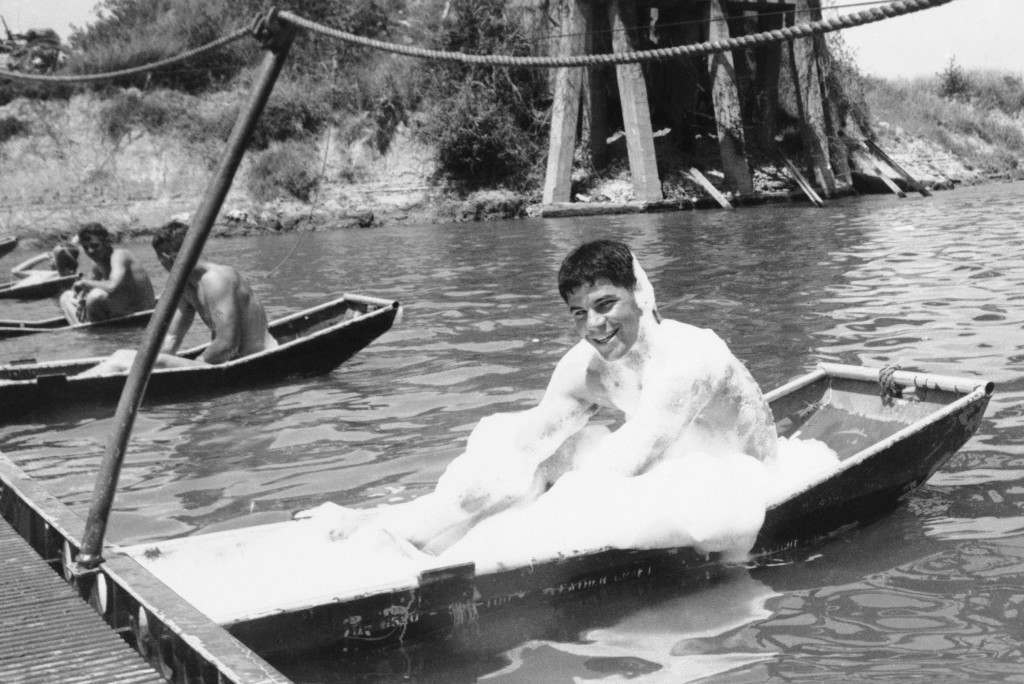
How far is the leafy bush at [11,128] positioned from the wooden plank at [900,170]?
20.6m

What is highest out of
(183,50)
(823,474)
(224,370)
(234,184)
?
(183,50)

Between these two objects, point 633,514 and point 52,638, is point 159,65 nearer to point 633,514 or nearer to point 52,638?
point 52,638

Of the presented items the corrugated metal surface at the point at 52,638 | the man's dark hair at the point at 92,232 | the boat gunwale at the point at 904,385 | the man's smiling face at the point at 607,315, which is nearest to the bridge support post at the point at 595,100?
the man's dark hair at the point at 92,232

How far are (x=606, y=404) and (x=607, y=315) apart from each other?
1.58 ft

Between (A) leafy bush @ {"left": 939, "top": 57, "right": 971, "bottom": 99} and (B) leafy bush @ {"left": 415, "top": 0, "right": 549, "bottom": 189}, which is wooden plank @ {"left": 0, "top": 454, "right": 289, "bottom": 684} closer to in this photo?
(B) leafy bush @ {"left": 415, "top": 0, "right": 549, "bottom": 189}

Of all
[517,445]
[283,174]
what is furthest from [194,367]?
[283,174]

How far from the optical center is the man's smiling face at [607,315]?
4379 millimetres

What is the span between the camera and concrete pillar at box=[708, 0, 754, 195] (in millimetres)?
24172

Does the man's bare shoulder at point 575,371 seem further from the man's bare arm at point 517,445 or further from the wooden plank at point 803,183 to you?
the wooden plank at point 803,183

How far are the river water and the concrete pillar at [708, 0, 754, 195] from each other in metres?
7.37

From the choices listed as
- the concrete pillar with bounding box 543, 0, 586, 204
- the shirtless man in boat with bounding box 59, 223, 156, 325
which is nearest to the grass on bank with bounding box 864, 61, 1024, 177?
the concrete pillar with bounding box 543, 0, 586, 204

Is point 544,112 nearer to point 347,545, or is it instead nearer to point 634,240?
point 634,240

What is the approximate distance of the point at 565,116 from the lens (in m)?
23.3

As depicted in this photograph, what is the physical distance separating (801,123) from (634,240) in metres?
9.51
